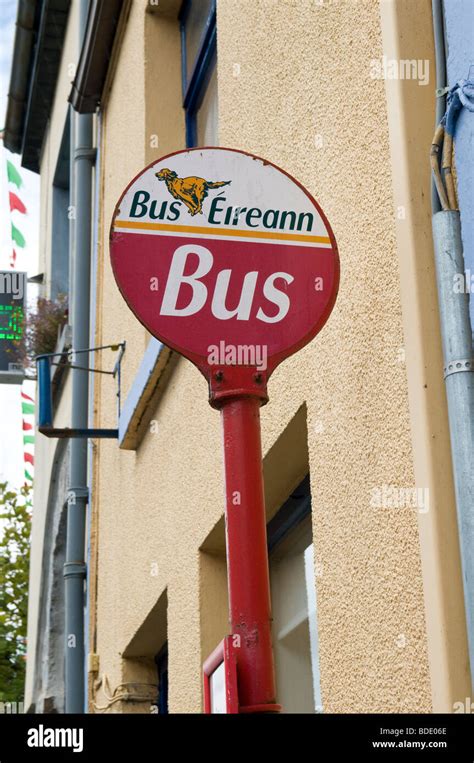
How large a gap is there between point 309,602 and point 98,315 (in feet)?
13.8

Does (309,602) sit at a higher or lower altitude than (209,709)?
higher

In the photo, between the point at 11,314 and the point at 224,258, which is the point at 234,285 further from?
the point at 11,314

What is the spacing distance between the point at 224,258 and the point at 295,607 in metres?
2.29

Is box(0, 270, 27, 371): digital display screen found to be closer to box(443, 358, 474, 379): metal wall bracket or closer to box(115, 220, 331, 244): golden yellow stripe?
box(443, 358, 474, 379): metal wall bracket

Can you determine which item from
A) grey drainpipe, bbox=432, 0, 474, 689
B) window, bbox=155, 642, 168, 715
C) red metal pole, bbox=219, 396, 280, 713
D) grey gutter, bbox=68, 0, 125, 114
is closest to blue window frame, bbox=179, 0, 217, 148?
grey gutter, bbox=68, 0, 125, 114

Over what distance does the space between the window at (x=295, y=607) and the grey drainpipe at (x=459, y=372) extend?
62.5 inches

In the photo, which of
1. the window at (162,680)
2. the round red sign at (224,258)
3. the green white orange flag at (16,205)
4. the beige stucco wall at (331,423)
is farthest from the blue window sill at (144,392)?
the green white orange flag at (16,205)

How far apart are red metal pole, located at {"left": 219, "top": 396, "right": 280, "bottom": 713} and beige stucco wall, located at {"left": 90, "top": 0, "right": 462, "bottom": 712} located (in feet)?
2.32

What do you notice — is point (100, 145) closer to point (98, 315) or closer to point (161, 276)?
point (98, 315)

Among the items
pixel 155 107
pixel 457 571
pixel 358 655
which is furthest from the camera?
pixel 155 107

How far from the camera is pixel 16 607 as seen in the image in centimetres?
1399

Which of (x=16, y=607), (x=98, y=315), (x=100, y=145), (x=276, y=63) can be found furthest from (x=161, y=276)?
(x=16, y=607)

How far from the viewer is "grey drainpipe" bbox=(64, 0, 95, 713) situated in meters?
7.81

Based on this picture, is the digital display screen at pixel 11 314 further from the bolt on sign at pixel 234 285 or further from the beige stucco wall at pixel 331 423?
the bolt on sign at pixel 234 285
